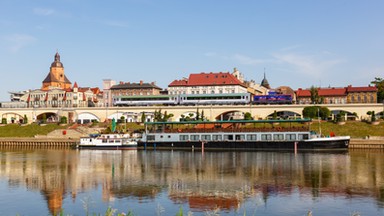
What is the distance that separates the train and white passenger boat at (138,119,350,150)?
118 ft

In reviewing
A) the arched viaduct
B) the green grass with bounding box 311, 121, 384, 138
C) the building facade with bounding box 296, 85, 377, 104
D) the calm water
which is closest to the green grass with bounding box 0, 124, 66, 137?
the arched viaduct

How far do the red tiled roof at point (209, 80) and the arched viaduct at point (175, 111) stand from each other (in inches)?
842

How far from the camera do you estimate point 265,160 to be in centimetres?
6216

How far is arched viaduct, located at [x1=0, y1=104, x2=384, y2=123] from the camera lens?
357ft

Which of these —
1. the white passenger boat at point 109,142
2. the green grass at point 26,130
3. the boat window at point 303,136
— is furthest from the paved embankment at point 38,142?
the boat window at point 303,136

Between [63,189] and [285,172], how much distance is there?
24513 millimetres

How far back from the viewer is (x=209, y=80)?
14662cm

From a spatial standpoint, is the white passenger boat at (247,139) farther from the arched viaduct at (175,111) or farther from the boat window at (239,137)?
the arched viaduct at (175,111)

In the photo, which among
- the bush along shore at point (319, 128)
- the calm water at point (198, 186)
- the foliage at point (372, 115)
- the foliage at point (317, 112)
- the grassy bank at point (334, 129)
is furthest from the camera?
the foliage at point (317, 112)

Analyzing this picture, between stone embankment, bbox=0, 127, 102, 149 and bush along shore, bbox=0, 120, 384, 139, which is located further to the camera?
stone embankment, bbox=0, 127, 102, 149

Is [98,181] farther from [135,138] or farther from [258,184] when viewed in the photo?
[135,138]

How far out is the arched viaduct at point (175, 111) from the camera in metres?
109

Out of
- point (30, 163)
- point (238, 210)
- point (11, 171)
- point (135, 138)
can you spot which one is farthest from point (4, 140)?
point (238, 210)

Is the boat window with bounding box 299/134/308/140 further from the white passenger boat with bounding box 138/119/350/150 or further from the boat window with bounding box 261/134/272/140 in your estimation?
the boat window with bounding box 261/134/272/140
